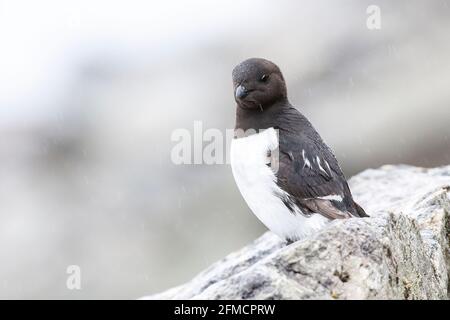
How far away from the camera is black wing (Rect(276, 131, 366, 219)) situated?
665 cm

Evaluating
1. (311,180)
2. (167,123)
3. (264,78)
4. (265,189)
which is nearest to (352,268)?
(311,180)

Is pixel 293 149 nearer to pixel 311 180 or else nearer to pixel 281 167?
pixel 281 167

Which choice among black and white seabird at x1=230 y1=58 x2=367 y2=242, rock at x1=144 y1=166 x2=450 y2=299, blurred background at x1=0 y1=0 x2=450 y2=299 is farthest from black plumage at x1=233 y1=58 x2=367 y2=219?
blurred background at x1=0 y1=0 x2=450 y2=299

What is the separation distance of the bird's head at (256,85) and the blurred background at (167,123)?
272 inches

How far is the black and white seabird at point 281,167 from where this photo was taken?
6.72 meters

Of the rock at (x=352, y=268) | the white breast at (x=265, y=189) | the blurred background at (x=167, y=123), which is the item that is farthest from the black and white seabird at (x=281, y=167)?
the blurred background at (x=167, y=123)

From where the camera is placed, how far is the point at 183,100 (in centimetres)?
1856

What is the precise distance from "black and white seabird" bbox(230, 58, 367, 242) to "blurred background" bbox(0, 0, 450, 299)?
6.95m

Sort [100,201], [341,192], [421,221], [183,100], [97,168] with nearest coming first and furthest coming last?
[421,221] < [341,192] < [100,201] < [97,168] < [183,100]

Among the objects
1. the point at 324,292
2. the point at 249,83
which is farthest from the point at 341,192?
the point at 324,292

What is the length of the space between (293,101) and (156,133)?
3549 millimetres

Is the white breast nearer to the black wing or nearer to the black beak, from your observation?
the black wing

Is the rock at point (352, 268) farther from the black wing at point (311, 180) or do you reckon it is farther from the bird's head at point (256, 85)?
the bird's head at point (256, 85)
